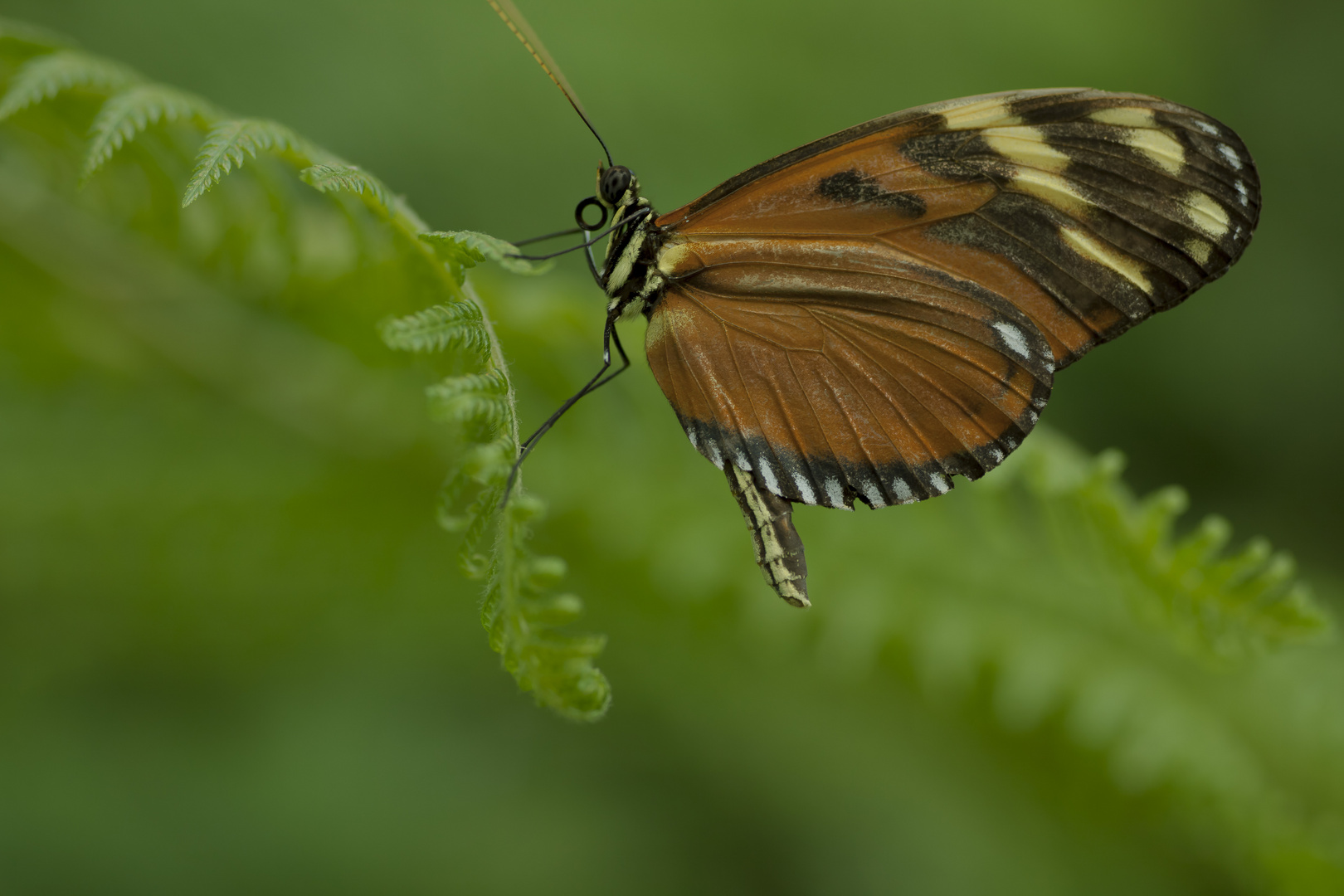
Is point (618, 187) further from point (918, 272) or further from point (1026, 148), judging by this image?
point (1026, 148)

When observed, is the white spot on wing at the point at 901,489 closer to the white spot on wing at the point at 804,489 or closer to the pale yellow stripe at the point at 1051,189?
the white spot on wing at the point at 804,489

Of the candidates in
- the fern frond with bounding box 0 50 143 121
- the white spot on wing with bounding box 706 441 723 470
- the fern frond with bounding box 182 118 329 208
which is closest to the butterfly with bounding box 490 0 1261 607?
the white spot on wing with bounding box 706 441 723 470

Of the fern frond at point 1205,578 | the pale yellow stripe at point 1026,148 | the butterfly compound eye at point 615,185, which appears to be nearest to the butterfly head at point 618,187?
the butterfly compound eye at point 615,185

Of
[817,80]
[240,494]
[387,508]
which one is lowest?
[240,494]

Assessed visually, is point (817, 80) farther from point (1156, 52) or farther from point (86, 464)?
point (86, 464)

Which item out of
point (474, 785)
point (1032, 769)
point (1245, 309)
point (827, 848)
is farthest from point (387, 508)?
point (1245, 309)

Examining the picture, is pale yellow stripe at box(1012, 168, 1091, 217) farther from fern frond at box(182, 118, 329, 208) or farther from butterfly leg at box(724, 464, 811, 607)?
fern frond at box(182, 118, 329, 208)
